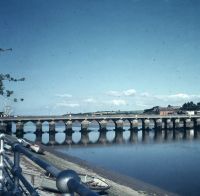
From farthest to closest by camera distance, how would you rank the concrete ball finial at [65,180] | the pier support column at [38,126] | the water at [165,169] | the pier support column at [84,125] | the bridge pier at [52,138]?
the pier support column at [84,125] → the pier support column at [38,126] → the bridge pier at [52,138] → the water at [165,169] → the concrete ball finial at [65,180]

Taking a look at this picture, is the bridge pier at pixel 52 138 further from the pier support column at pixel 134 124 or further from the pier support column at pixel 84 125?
the pier support column at pixel 134 124

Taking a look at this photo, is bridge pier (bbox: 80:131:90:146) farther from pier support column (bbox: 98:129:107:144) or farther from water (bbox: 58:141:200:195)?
water (bbox: 58:141:200:195)

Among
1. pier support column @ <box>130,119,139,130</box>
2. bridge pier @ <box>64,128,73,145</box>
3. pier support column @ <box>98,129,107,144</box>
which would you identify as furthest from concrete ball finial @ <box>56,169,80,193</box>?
pier support column @ <box>130,119,139,130</box>

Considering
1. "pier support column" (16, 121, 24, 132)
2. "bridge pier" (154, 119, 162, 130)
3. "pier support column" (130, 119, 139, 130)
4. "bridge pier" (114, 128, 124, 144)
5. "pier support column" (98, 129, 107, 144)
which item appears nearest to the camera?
"bridge pier" (114, 128, 124, 144)

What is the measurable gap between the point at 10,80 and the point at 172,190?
17.7 meters

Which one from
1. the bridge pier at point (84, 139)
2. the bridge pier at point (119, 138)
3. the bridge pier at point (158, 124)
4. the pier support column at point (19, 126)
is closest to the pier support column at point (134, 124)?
the bridge pier at point (119, 138)

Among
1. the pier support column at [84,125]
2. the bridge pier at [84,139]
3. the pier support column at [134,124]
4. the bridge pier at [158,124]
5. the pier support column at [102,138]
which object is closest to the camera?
the bridge pier at [84,139]

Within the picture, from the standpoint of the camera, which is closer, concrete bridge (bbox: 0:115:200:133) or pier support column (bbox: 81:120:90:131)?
concrete bridge (bbox: 0:115:200:133)

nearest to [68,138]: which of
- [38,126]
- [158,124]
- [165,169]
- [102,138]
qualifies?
[102,138]

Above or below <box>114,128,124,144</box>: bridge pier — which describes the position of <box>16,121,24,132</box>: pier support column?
above

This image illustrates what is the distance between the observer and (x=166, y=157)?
5606 cm

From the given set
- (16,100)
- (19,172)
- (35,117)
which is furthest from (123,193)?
(35,117)

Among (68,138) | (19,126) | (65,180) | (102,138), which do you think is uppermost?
(65,180)

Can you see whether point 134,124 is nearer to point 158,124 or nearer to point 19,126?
point 158,124
